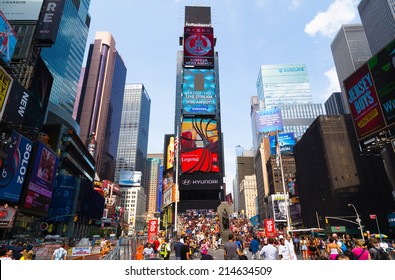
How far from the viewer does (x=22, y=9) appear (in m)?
47.2

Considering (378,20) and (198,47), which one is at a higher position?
(378,20)

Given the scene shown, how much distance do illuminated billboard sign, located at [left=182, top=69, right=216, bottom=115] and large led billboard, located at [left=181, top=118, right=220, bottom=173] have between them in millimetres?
3316

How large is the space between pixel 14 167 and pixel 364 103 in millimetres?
51517

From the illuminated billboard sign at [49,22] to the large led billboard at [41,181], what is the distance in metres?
17.5

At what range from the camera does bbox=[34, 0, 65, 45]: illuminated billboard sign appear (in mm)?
40156

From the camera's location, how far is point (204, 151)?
60.0 m

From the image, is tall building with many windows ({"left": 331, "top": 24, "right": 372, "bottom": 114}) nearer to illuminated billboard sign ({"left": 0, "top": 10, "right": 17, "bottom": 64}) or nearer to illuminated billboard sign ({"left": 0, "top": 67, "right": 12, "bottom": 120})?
illuminated billboard sign ({"left": 0, "top": 10, "right": 17, "bottom": 64})

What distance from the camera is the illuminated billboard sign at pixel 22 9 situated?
46.1m

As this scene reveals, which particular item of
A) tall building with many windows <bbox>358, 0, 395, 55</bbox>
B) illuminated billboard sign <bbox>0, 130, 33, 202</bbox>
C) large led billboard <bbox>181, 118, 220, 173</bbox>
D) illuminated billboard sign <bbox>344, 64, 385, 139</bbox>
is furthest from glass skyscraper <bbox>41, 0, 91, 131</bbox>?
tall building with many windows <bbox>358, 0, 395, 55</bbox>

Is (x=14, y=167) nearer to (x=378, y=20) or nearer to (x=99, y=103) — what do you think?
(x=99, y=103)

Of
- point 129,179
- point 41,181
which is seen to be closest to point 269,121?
point 41,181
